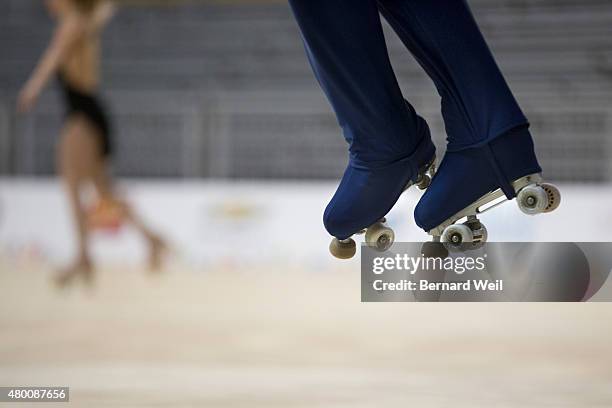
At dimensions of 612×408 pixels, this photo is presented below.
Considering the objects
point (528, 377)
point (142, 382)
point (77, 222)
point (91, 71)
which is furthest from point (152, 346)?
point (91, 71)

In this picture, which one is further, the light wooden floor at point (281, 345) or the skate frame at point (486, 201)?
the light wooden floor at point (281, 345)

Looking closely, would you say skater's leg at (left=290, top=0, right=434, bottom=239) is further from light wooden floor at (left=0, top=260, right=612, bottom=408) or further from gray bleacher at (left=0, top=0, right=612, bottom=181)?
gray bleacher at (left=0, top=0, right=612, bottom=181)

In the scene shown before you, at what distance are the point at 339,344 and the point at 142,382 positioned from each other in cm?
97

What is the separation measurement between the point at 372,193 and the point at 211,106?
4185mm

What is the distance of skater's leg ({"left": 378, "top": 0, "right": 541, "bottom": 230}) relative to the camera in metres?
0.91

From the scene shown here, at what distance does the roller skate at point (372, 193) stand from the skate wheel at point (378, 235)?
20 mm

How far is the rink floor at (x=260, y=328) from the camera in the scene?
6.01ft

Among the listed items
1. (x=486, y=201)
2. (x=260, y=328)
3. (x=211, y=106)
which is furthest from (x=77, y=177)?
(x=486, y=201)

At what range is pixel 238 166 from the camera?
4.88 m

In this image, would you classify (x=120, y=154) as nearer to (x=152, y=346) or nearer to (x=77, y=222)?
(x=77, y=222)

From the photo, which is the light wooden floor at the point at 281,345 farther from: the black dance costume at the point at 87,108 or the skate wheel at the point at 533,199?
the black dance costume at the point at 87,108

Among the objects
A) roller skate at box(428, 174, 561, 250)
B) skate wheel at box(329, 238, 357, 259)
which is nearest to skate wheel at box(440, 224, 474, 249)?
roller skate at box(428, 174, 561, 250)

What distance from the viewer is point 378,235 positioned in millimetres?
1045

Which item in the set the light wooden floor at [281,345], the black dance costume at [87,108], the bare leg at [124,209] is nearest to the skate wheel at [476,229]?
the light wooden floor at [281,345]
